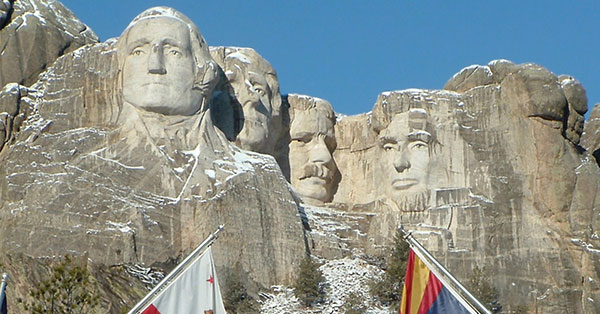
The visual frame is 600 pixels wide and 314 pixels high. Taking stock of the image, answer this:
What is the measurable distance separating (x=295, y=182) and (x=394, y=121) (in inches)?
145

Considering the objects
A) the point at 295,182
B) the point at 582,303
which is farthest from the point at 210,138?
the point at 582,303

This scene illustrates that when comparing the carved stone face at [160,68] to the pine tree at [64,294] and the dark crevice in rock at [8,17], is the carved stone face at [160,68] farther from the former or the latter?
the pine tree at [64,294]

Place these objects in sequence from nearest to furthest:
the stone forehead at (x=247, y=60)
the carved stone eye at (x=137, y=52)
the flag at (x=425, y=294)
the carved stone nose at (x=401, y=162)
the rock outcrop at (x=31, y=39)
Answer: the flag at (x=425, y=294)
the carved stone eye at (x=137, y=52)
the rock outcrop at (x=31, y=39)
the stone forehead at (x=247, y=60)
the carved stone nose at (x=401, y=162)

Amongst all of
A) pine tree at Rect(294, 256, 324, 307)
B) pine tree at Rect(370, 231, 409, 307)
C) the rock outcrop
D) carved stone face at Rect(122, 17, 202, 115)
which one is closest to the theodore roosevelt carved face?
carved stone face at Rect(122, 17, 202, 115)

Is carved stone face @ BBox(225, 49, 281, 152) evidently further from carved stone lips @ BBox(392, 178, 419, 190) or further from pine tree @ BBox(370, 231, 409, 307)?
pine tree @ BBox(370, 231, 409, 307)

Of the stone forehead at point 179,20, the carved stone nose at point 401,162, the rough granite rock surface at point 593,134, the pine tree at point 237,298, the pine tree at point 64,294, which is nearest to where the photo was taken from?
the pine tree at point 64,294

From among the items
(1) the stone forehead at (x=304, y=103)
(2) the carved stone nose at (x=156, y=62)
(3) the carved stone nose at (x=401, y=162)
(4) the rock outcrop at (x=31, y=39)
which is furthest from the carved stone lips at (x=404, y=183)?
(4) the rock outcrop at (x=31, y=39)

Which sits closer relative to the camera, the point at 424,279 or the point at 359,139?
the point at 424,279

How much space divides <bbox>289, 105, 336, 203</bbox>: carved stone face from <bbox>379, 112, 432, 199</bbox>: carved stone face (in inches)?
79.9

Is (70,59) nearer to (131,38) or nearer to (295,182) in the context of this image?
(131,38)

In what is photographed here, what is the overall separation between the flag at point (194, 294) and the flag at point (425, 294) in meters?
2.94

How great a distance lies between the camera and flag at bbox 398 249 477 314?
1147 inches

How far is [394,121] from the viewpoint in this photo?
61.3 metres

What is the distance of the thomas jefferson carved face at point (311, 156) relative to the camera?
61.6 meters
